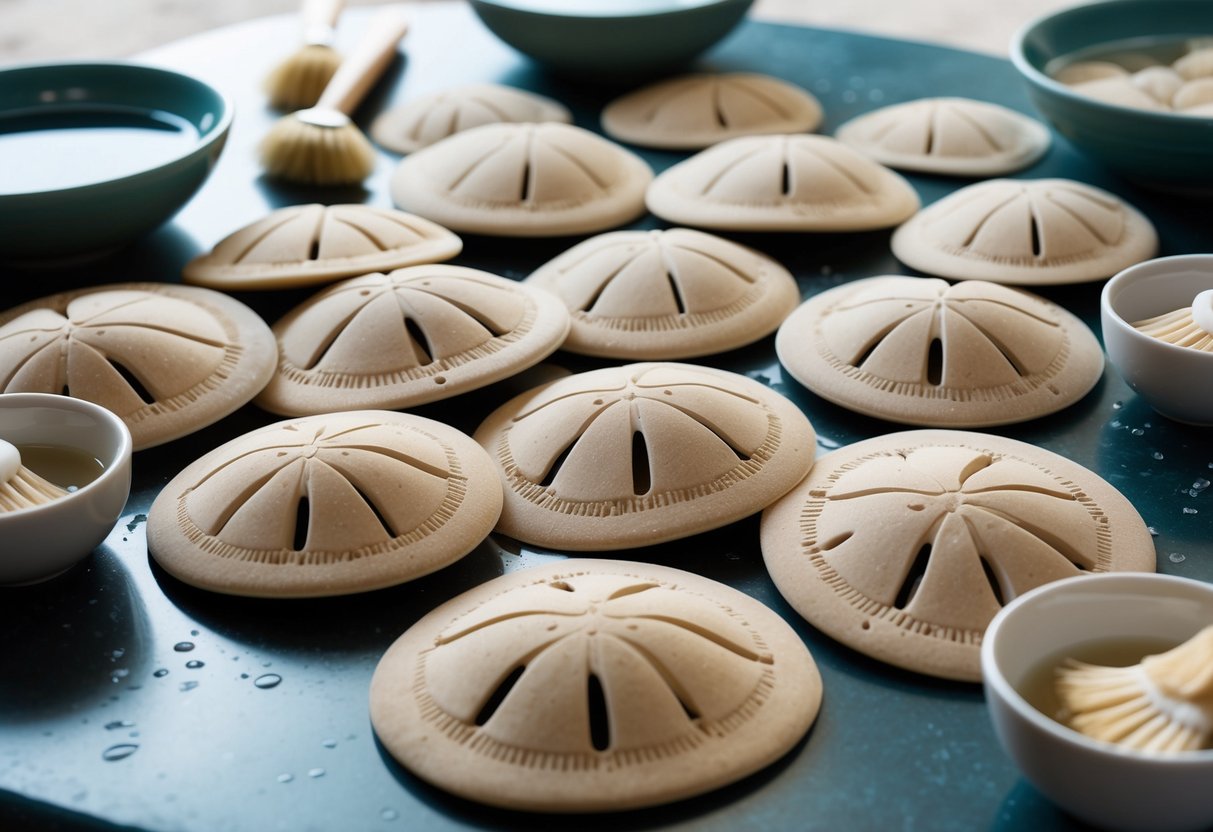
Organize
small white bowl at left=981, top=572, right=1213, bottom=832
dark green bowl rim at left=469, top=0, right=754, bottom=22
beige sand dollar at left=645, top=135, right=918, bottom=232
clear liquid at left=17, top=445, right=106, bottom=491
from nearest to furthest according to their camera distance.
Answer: small white bowl at left=981, top=572, right=1213, bottom=832, clear liquid at left=17, top=445, right=106, bottom=491, beige sand dollar at left=645, top=135, right=918, bottom=232, dark green bowl rim at left=469, top=0, right=754, bottom=22

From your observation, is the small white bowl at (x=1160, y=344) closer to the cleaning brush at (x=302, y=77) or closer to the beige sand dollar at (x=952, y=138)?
the beige sand dollar at (x=952, y=138)

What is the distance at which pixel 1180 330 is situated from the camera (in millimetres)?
1543

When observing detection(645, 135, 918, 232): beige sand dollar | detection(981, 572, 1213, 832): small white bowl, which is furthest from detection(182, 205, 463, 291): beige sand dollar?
detection(981, 572, 1213, 832): small white bowl

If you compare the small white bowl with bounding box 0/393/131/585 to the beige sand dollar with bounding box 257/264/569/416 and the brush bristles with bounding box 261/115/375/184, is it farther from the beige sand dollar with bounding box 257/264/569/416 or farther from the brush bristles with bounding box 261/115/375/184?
the brush bristles with bounding box 261/115/375/184

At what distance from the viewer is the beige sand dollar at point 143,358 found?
1.59 m

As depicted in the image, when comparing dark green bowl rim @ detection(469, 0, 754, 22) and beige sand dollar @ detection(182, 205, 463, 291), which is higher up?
dark green bowl rim @ detection(469, 0, 754, 22)

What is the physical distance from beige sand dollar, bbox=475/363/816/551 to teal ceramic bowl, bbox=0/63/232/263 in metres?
0.72

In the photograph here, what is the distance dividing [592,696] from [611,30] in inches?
63.0

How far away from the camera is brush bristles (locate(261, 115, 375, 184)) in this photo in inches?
86.9

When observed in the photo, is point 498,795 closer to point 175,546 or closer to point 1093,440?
point 175,546

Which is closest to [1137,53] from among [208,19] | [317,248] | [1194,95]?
[1194,95]

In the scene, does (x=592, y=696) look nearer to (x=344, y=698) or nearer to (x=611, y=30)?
(x=344, y=698)

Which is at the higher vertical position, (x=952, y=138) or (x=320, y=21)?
(x=320, y=21)

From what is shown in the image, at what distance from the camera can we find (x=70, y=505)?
50.7 inches
